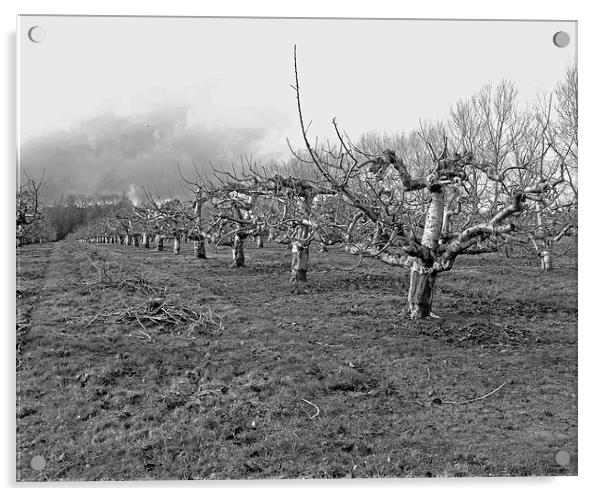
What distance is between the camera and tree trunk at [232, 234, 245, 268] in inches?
358

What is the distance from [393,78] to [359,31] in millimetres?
629

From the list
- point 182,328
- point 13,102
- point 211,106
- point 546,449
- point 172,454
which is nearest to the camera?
point 172,454

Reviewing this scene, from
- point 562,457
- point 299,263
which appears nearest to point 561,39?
point 562,457

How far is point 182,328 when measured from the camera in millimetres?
5105

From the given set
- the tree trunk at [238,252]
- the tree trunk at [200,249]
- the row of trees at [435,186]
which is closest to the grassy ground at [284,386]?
the row of trees at [435,186]

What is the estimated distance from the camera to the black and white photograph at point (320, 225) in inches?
139

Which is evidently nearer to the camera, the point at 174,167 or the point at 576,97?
the point at 576,97

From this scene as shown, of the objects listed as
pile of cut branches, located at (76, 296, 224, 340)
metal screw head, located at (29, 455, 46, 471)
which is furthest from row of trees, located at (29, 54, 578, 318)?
metal screw head, located at (29, 455, 46, 471)

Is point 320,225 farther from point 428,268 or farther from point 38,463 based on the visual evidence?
point 38,463

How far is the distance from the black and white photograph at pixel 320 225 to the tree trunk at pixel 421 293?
273mm

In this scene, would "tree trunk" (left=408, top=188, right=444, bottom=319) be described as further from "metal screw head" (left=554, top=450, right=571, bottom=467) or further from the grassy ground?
"metal screw head" (left=554, top=450, right=571, bottom=467)

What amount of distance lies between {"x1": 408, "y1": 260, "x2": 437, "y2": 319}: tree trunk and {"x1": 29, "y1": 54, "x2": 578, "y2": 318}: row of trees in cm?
1

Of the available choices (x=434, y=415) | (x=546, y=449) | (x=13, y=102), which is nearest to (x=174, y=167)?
(x=13, y=102)
